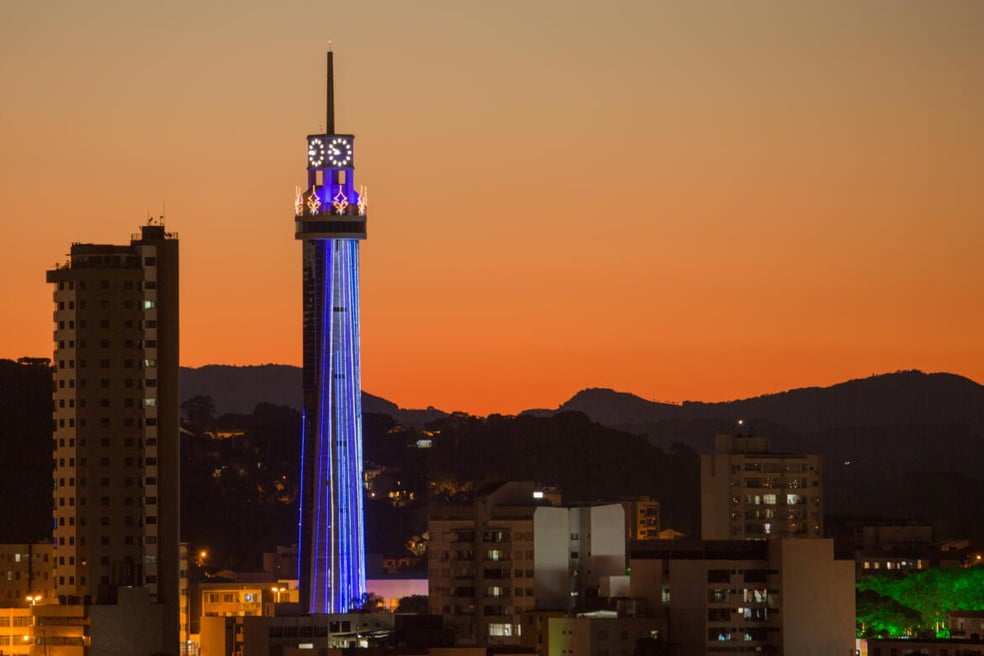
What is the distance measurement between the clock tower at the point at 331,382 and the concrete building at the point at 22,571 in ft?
48.3

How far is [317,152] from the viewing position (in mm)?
163875

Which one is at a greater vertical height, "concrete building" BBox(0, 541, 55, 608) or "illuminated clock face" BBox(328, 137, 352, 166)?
"illuminated clock face" BBox(328, 137, 352, 166)

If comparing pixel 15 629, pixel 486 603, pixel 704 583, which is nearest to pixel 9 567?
pixel 15 629

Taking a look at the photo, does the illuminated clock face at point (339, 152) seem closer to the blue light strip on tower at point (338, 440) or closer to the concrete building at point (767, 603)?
the blue light strip on tower at point (338, 440)

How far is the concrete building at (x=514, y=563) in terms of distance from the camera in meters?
152

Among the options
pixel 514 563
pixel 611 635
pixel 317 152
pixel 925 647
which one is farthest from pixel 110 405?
pixel 925 647

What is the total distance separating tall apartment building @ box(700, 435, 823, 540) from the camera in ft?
583

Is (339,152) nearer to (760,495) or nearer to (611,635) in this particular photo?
(760,495)

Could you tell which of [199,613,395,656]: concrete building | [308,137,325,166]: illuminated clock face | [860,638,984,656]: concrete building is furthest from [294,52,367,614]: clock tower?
[860,638,984,656]: concrete building

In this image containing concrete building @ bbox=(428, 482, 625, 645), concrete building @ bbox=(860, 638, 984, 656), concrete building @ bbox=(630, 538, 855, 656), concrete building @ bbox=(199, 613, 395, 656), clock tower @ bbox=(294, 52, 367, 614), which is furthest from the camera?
clock tower @ bbox=(294, 52, 367, 614)

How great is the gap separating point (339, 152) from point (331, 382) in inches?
507

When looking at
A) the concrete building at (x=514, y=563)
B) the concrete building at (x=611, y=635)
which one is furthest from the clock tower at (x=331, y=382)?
the concrete building at (x=611, y=635)

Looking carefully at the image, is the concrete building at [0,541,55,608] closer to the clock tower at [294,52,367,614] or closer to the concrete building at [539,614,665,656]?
the clock tower at [294,52,367,614]

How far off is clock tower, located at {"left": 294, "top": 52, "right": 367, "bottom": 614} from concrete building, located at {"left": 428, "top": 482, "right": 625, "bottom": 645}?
25.3 ft
